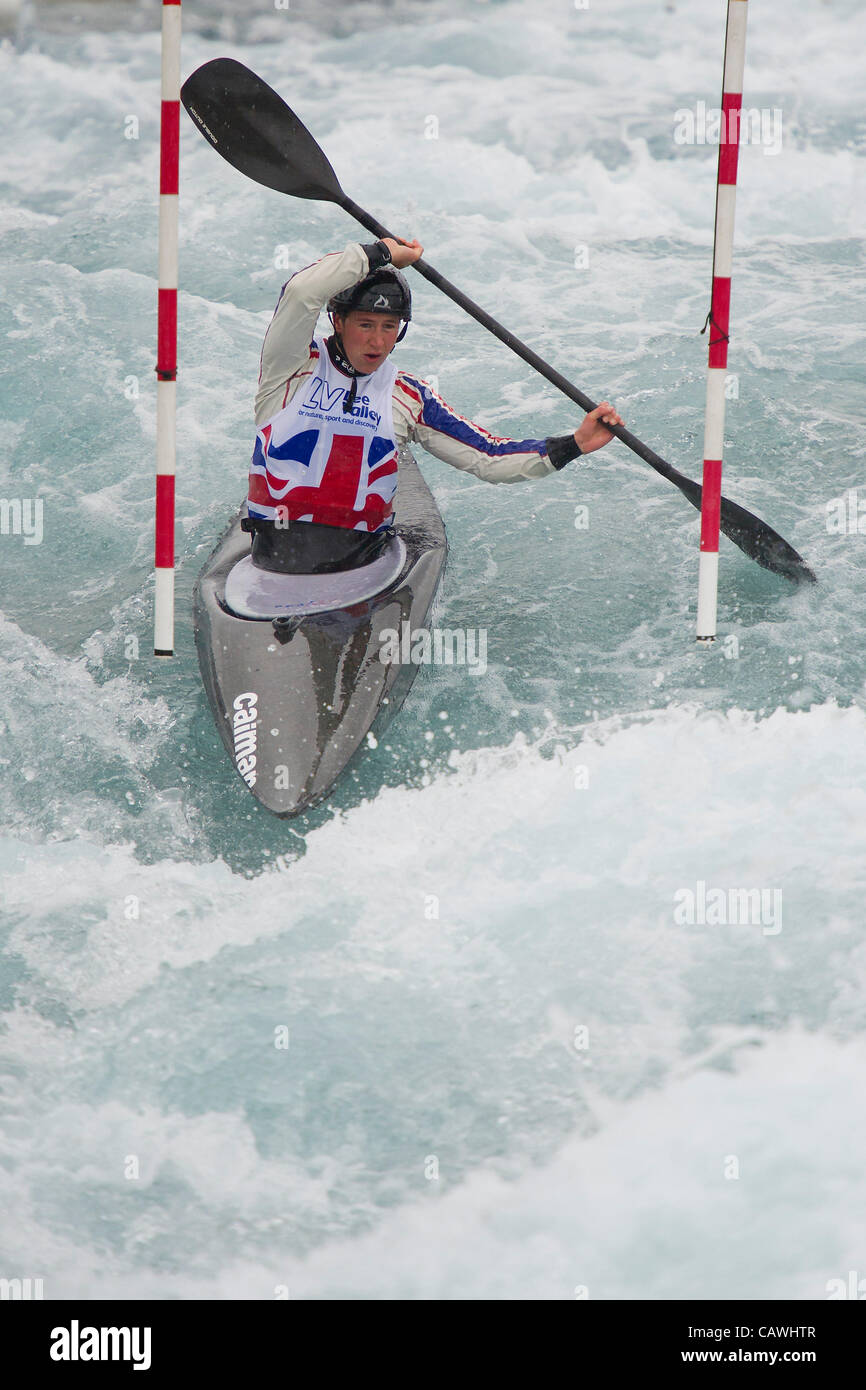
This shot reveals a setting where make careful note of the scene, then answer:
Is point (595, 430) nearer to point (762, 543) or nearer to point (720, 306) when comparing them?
point (720, 306)

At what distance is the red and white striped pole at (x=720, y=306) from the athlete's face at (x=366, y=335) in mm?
868

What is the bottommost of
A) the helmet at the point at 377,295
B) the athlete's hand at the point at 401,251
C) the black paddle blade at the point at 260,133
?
the helmet at the point at 377,295

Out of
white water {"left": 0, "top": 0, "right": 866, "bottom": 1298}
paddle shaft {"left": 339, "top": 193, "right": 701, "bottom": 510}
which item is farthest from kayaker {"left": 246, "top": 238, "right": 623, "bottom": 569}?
white water {"left": 0, "top": 0, "right": 866, "bottom": 1298}

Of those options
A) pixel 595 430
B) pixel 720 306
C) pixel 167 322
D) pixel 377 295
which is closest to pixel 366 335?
pixel 377 295

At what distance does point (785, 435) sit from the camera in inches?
219

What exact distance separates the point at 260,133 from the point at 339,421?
98cm

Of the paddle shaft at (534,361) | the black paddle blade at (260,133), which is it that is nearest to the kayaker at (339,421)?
the paddle shaft at (534,361)

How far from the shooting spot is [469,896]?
3275mm

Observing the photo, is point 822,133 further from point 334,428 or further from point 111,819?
point 111,819

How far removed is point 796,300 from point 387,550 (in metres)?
4.33

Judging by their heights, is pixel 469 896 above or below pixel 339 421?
below

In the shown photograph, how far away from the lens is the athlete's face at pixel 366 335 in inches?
138

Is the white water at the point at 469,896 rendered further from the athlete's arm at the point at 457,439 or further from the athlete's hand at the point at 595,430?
the athlete's hand at the point at 595,430

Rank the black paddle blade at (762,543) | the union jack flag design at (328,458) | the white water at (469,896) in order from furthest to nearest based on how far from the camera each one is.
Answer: the black paddle blade at (762,543)
the union jack flag design at (328,458)
the white water at (469,896)
